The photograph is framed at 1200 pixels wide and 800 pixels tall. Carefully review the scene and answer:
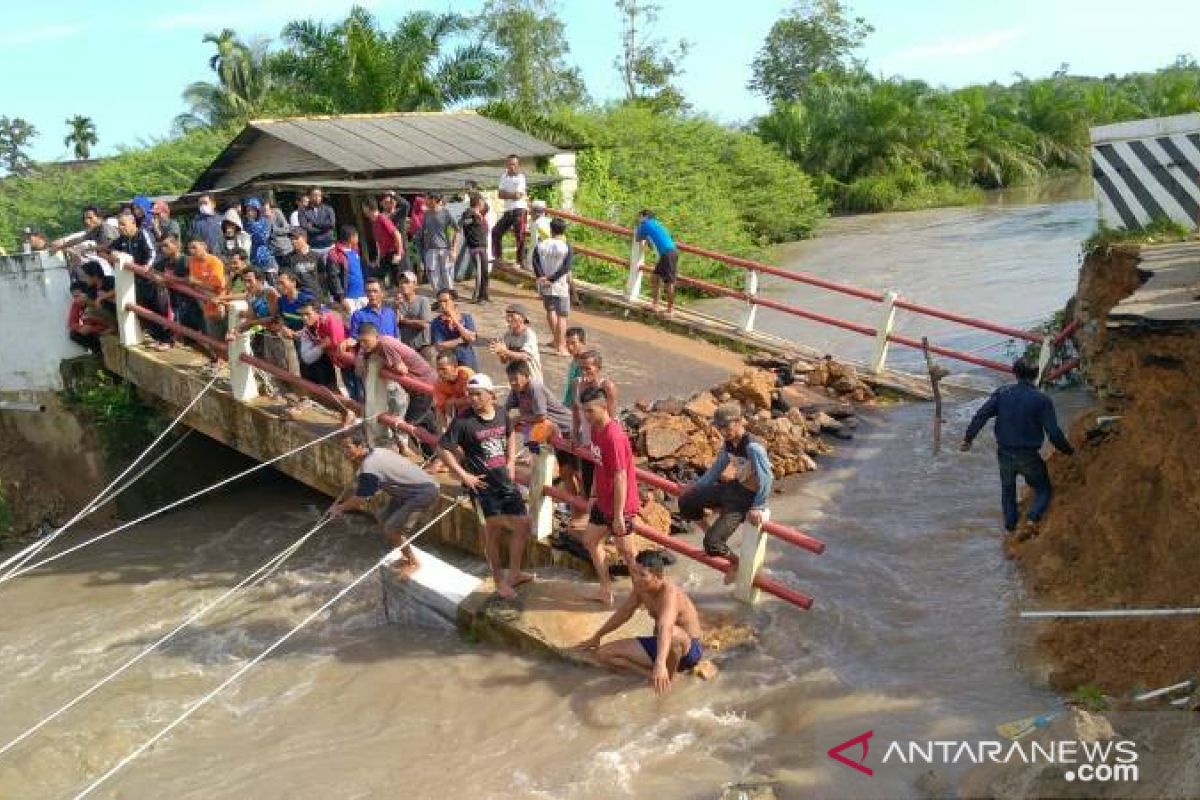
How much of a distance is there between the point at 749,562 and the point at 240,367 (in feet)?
18.6

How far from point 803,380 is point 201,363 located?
639cm

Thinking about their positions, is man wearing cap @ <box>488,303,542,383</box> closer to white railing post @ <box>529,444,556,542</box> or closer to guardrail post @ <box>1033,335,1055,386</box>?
white railing post @ <box>529,444,556,542</box>

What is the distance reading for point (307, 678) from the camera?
774cm

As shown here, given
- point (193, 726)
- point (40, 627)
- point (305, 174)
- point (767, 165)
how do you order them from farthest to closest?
point (767, 165)
point (305, 174)
point (40, 627)
point (193, 726)

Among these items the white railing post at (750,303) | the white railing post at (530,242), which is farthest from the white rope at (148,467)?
the white railing post at (750,303)

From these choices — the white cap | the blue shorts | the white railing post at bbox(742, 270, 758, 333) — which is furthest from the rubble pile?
the blue shorts

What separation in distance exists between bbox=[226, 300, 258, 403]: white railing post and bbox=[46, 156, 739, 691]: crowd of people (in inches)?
4.0

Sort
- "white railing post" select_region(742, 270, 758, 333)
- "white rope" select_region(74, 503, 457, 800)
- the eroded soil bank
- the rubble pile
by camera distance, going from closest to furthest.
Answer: the eroded soil bank → "white rope" select_region(74, 503, 457, 800) → the rubble pile → "white railing post" select_region(742, 270, 758, 333)

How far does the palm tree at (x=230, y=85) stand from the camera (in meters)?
39.2

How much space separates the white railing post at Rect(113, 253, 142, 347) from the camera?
12055 mm

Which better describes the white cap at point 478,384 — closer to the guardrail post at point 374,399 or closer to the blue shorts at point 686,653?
the guardrail post at point 374,399

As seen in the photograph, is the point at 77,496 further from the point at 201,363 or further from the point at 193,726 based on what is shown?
the point at 193,726

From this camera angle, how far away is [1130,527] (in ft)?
22.6

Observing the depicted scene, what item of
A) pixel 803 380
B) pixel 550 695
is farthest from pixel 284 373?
pixel 803 380
